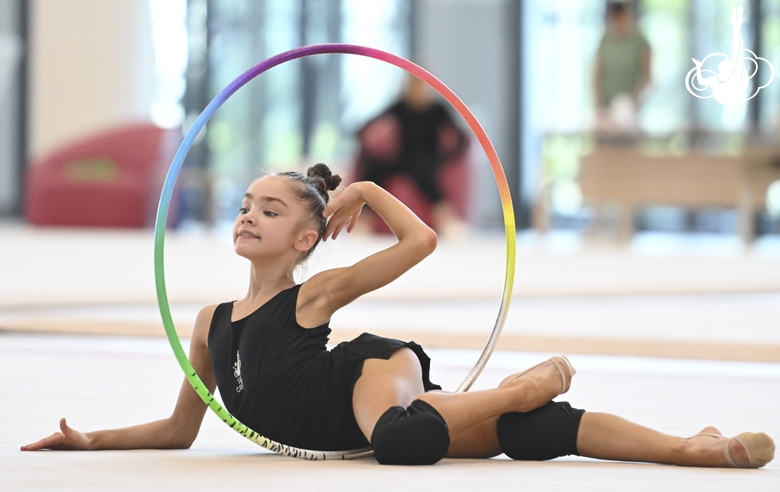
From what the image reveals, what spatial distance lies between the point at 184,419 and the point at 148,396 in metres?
0.51

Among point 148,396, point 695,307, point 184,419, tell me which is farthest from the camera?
point 695,307

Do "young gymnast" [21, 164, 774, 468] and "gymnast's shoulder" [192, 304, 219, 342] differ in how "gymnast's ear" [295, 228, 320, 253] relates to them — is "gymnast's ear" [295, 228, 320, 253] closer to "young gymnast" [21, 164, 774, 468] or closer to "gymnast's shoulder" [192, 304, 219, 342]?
"young gymnast" [21, 164, 774, 468]

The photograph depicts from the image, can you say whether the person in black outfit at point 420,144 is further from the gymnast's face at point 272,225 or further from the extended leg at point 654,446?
the extended leg at point 654,446

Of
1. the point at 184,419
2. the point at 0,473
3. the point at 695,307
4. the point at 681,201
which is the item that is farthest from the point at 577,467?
the point at 681,201

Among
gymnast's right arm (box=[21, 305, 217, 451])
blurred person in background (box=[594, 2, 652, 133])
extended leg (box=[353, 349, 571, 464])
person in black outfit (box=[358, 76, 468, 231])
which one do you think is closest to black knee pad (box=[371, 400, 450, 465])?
extended leg (box=[353, 349, 571, 464])

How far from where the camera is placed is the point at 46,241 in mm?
7539

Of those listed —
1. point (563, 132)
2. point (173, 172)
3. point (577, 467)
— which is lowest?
point (577, 467)

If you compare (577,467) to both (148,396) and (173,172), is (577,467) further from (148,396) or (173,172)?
(148,396)

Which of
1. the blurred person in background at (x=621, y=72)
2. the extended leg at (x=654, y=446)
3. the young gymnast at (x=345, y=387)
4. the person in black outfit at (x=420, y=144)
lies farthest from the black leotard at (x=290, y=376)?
the blurred person in background at (x=621, y=72)

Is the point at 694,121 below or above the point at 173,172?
above

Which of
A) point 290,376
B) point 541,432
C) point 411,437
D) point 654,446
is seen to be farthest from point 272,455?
point 654,446

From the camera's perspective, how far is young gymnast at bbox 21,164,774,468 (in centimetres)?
146

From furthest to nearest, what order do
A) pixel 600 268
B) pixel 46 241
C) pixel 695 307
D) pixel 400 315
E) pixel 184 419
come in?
1. pixel 46 241
2. pixel 600 268
3. pixel 695 307
4. pixel 400 315
5. pixel 184 419

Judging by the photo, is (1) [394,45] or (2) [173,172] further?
(1) [394,45]
